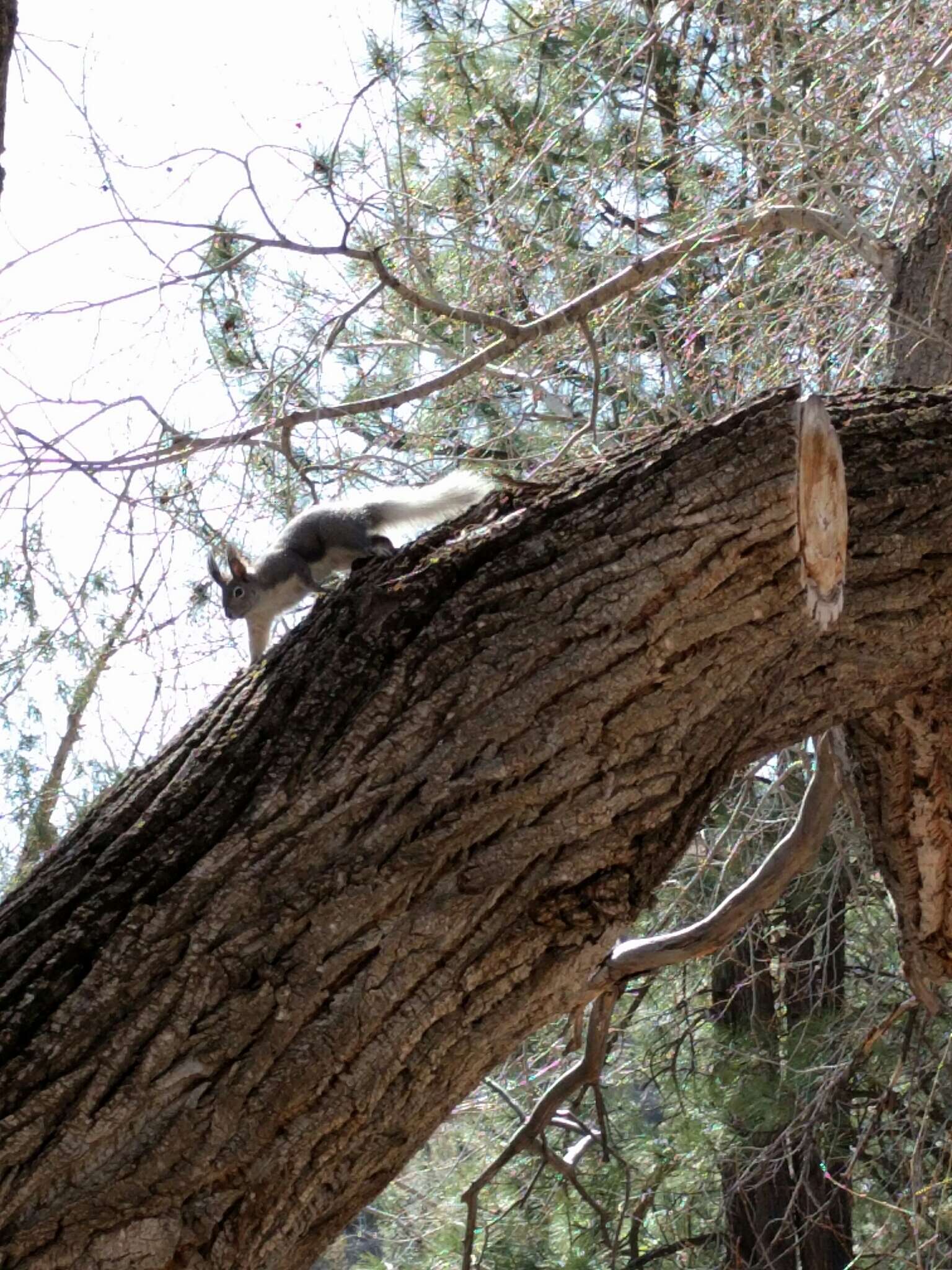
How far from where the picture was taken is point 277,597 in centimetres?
353

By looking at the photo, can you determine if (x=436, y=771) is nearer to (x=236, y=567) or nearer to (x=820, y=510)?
(x=820, y=510)

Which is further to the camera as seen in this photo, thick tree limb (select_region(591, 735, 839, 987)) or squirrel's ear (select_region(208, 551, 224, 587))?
squirrel's ear (select_region(208, 551, 224, 587))

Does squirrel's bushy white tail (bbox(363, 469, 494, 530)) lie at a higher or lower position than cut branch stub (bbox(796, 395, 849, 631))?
higher

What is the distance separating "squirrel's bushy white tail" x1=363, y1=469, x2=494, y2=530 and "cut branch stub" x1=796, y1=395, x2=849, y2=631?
1.52 meters

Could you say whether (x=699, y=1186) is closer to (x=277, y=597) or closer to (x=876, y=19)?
(x=277, y=597)

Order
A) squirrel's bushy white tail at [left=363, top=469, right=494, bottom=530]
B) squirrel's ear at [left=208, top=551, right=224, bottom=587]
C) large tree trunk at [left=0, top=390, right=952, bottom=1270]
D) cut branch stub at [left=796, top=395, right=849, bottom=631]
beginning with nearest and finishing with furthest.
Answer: large tree trunk at [left=0, top=390, right=952, bottom=1270], cut branch stub at [left=796, top=395, right=849, bottom=631], squirrel's bushy white tail at [left=363, top=469, right=494, bottom=530], squirrel's ear at [left=208, top=551, right=224, bottom=587]

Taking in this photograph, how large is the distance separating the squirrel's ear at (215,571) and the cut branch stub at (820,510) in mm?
2097

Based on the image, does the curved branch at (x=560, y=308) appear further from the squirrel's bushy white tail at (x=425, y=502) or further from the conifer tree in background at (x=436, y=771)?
the squirrel's bushy white tail at (x=425, y=502)

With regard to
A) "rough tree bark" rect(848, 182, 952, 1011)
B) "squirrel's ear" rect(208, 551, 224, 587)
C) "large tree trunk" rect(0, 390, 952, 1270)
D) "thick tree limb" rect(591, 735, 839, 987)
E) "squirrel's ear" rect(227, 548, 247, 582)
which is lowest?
"large tree trunk" rect(0, 390, 952, 1270)

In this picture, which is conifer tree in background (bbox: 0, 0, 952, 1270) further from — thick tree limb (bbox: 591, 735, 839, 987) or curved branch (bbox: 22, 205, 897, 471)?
thick tree limb (bbox: 591, 735, 839, 987)

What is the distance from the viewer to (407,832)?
155cm

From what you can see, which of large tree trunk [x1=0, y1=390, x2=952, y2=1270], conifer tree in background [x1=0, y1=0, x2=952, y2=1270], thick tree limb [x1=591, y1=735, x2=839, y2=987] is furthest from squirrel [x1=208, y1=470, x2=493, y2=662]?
large tree trunk [x1=0, y1=390, x2=952, y2=1270]

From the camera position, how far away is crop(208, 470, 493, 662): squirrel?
3.28 m

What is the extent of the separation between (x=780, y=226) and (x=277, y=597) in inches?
60.2
